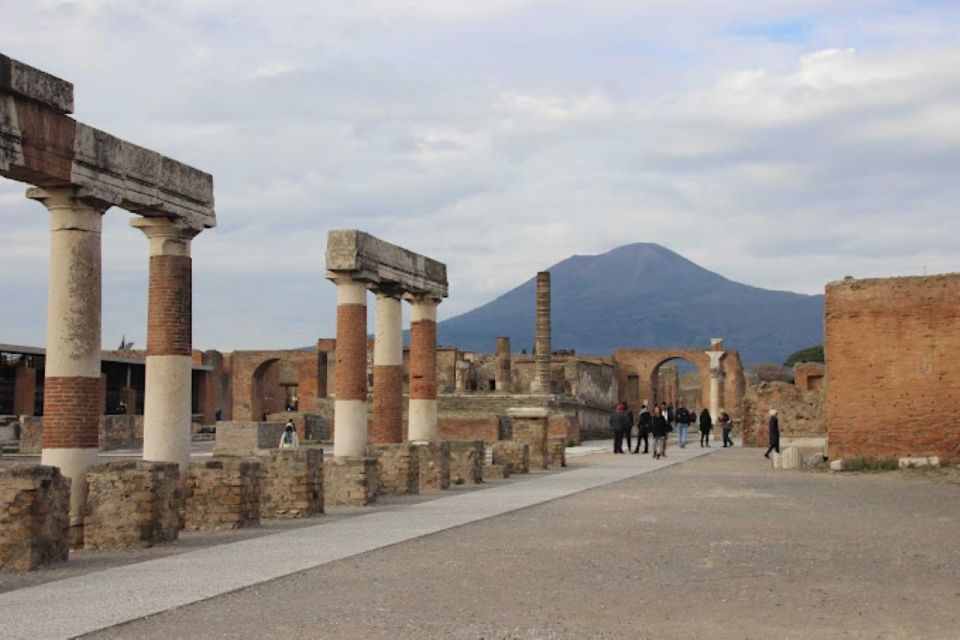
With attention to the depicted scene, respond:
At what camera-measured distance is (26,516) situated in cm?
1090

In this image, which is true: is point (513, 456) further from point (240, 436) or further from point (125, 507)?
point (125, 507)

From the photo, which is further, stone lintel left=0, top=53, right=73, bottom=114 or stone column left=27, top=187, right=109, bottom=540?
stone column left=27, top=187, right=109, bottom=540

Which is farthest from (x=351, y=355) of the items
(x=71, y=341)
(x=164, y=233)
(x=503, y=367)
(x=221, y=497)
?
(x=503, y=367)

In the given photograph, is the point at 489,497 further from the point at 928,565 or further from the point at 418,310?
the point at 928,565

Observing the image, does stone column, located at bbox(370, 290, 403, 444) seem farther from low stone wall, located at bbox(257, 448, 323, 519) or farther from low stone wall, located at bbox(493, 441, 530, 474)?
low stone wall, located at bbox(257, 448, 323, 519)

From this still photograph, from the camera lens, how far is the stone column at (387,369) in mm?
22375

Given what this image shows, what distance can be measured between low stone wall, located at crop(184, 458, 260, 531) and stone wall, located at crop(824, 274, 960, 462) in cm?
1461

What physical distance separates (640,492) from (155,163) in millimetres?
9285

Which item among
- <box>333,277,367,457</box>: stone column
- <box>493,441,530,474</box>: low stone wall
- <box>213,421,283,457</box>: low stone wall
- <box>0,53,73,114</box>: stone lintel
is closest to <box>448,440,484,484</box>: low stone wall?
<box>493,441,530,474</box>: low stone wall

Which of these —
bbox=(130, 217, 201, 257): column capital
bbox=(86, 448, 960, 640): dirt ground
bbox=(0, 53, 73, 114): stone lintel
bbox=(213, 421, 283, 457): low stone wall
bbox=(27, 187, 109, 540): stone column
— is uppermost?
bbox=(0, 53, 73, 114): stone lintel

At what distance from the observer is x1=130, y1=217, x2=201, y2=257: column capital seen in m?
15.3

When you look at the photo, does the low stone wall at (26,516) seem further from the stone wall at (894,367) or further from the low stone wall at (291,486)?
the stone wall at (894,367)

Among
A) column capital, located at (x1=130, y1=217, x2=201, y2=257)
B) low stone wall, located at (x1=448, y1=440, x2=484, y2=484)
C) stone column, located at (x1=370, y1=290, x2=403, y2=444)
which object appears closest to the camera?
column capital, located at (x1=130, y1=217, x2=201, y2=257)

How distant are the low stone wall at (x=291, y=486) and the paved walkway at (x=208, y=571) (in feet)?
2.53
